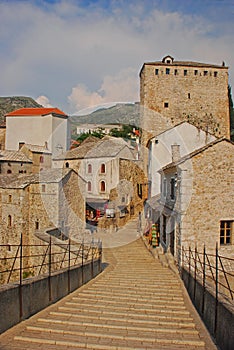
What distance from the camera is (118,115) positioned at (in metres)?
48.8

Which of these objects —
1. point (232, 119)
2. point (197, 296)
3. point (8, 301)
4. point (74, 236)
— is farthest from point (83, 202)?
point (232, 119)

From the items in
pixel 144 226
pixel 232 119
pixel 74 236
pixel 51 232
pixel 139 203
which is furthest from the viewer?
pixel 232 119

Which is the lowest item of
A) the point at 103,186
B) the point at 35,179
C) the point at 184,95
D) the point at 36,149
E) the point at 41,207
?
the point at 41,207

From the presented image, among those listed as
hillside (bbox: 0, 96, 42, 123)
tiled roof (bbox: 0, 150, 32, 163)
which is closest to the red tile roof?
tiled roof (bbox: 0, 150, 32, 163)

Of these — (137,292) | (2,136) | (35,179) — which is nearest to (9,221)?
(35,179)

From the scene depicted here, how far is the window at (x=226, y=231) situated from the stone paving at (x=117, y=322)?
14.1ft

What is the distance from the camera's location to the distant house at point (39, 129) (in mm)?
50312

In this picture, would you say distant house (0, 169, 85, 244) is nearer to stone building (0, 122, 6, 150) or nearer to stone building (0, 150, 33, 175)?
stone building (0, 150, 33, 175)

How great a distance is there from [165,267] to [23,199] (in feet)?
39.3

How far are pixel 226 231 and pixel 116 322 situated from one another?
10.5 metres

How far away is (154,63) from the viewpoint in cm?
4009

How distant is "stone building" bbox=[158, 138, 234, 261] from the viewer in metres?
16.1

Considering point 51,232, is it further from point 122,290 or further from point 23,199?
point 122,290

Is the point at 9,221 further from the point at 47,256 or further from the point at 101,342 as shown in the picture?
the point at 101,342
